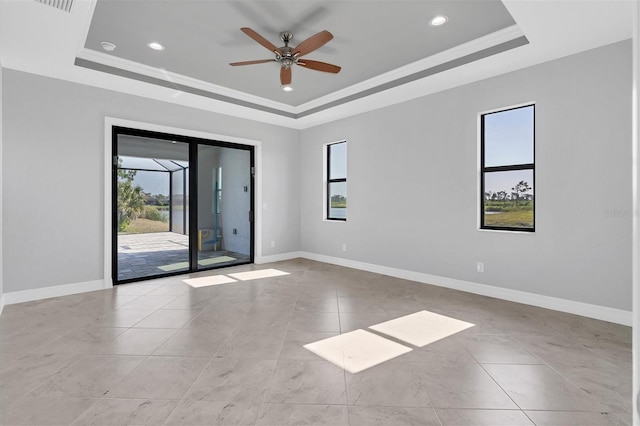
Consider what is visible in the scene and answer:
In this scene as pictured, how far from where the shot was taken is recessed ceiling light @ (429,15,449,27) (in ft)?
10.2

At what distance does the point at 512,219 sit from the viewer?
391 centimetres

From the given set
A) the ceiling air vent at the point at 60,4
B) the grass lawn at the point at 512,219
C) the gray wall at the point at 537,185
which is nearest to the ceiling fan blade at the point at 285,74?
the ceiling air vent at the point at 60,4

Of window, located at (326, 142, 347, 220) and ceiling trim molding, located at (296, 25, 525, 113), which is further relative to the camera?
window, located at (326, 142, 347, 220)

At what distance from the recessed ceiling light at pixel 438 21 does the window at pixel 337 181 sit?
2.95 m

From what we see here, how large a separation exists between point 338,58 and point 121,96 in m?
3.14

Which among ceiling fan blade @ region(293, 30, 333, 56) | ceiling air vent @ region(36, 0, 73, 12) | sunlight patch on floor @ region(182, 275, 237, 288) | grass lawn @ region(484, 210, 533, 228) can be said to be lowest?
sunlight patch on floor @ region(182, 275, 237, 288)

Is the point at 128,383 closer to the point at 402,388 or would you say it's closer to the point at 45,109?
the point at 402,388

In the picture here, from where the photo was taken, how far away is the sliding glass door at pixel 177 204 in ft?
15.4

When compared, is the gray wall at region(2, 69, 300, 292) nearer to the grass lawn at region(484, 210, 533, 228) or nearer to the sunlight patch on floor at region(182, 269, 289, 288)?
the sunlight patch on floor at region(182, 269, 289, 288)

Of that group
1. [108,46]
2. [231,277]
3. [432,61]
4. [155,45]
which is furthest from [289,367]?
[108,46]

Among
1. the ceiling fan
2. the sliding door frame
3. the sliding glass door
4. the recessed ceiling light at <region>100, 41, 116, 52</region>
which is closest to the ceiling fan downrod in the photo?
the ceiling fan

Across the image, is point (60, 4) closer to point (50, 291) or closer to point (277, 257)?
point (50, 291)

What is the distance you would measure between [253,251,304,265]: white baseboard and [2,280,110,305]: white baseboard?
2.58 m

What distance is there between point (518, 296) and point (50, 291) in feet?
19.1
